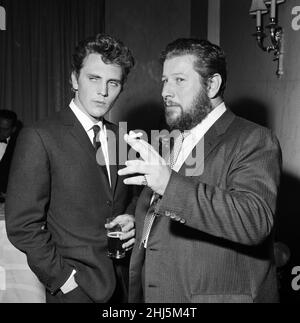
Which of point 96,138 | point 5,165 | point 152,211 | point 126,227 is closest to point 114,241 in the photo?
point 126,227

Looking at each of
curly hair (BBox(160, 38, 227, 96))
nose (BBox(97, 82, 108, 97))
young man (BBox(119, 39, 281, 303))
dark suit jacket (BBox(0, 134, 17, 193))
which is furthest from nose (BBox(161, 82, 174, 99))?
dark suit jacket (BBox(0, 134, 17, 193))

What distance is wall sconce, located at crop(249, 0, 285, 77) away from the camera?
2484 millimetres

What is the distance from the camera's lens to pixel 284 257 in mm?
2254

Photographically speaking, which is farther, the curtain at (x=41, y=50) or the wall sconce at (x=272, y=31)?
the curtain at (x=41, y=50)

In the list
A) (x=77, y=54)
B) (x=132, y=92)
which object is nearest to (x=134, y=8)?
(x=132, y=92)

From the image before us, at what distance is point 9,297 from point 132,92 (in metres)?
2.35

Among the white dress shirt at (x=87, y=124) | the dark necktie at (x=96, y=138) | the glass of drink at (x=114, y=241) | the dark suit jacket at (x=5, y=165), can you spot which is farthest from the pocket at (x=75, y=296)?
the dark suit jacket at (x=5, y=165)

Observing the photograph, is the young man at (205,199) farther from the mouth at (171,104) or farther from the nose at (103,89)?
the nose at (103,89)

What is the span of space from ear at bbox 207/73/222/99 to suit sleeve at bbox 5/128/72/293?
0.73m

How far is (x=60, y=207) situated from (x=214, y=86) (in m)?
0.82

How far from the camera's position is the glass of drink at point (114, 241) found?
1.68 metres

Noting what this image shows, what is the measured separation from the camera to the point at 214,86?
1.63 metres
